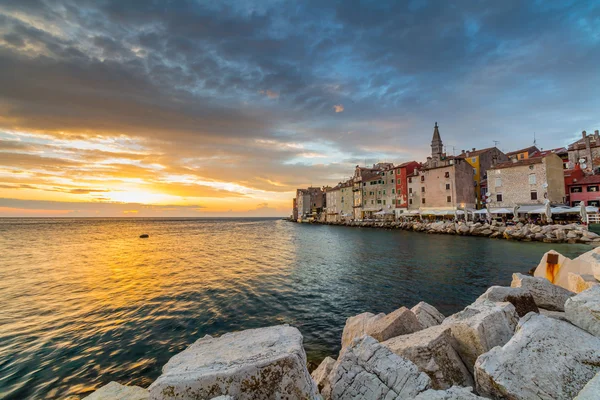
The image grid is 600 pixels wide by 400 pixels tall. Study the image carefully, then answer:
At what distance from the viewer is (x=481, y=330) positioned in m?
4.82

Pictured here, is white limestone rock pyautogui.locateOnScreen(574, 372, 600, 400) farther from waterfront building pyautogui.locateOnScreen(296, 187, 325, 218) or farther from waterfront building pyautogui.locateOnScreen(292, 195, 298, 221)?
waterfront building pyautogui.locateOnScreen(292, 195, 298, 221)

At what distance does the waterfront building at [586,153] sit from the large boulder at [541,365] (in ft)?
211

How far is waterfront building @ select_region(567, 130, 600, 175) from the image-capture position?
49.2 metres

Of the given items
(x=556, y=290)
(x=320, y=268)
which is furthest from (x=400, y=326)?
(x=320, y=268)

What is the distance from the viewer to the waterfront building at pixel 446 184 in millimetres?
56531

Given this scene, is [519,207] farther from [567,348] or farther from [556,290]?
[567,348]

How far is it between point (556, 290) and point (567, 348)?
5.13 metres

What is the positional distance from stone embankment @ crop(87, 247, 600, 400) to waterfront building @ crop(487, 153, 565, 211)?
165 feet

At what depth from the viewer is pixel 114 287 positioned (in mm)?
16109

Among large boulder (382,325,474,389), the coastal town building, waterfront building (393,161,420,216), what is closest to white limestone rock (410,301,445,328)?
large boulder (382,325,474,389)

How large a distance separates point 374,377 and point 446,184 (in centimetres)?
6240

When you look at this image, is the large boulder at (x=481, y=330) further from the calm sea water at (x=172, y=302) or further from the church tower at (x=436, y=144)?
the church tower at (x=436, y=144)

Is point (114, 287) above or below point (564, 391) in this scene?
below

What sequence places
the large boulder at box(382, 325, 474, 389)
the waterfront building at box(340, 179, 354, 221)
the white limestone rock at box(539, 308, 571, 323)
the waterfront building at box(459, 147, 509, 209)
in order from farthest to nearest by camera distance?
the waterfront building at box(340, 179, 354, 221)
the waterfront building at box(459, 147, 509, 209)
the white limestone rock at box(539, 308, 571, 323)
the large boulder at box(382, 325, 474, 389)
